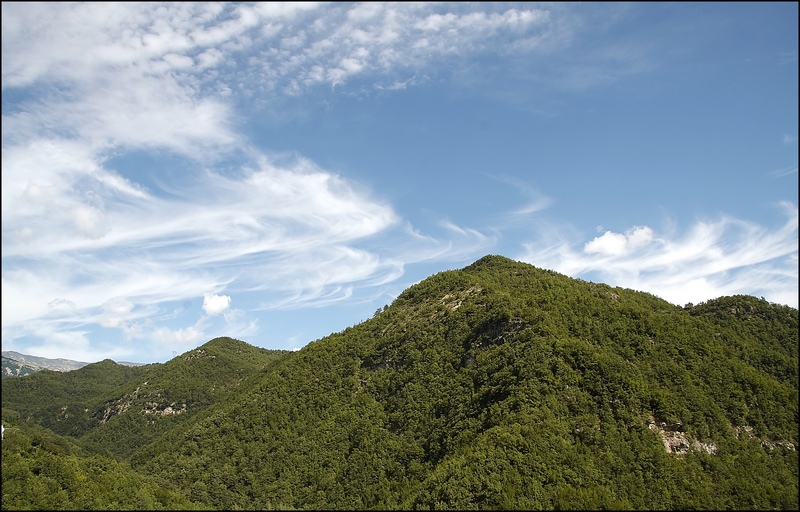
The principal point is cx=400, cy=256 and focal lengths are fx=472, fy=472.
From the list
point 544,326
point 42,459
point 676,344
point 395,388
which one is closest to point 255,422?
point 395,388

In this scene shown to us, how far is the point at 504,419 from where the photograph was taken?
99.5m

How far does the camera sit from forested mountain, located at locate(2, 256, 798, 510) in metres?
86.2

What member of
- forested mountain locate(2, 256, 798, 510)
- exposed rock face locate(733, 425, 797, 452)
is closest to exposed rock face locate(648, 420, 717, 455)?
forested mountain locate(2, 256, 798, 510)

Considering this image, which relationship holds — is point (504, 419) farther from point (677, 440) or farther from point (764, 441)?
point (764, 441)

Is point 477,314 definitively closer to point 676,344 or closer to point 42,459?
point 676,344

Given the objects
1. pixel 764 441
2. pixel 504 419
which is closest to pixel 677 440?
pixel 764 441

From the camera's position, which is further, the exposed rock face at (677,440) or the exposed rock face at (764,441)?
the exposed rock face at (677,440)

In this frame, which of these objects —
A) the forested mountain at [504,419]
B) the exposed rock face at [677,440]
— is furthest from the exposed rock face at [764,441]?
the exposed rock face at [677,440]

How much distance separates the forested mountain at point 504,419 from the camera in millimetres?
86250

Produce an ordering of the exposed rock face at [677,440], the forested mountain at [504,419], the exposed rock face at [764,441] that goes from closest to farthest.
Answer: the forested mountain at [504,419] < the exposed rock face at [764,441] < the exposed rock face at [677,440]

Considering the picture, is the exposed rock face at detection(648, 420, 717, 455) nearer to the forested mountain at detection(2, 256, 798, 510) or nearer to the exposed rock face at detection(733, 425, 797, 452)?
the forested mountain at detection(2, 256, 798, 510)

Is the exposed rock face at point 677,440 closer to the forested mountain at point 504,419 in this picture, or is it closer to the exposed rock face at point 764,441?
the forested mountain at point 504,419

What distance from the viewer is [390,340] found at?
6068 inches

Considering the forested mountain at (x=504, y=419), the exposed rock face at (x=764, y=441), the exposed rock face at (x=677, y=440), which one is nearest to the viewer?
the forested mountain at (x=504, y=419)
